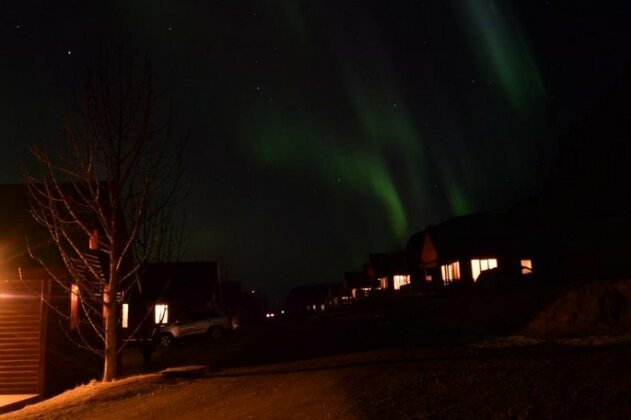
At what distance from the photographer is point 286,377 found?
1220 centimetres

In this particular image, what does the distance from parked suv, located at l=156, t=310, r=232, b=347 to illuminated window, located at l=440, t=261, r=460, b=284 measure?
623 inches

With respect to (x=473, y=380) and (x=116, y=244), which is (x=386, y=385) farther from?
(x=116, y=244)

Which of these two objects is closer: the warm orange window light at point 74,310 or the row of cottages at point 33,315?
the row of cottages at point 33,315

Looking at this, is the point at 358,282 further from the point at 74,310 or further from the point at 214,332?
the point at 74,310

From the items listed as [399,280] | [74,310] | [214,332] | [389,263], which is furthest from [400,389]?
[389,263]

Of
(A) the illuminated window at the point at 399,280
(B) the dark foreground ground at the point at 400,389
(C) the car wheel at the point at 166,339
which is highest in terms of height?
(A) the illuminated window at the point at 399,280

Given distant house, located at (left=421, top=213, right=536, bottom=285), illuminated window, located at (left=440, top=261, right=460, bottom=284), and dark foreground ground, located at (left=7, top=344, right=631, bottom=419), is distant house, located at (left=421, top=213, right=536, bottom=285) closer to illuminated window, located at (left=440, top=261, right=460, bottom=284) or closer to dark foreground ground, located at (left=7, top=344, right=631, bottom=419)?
illuminated window, located at (left=440, top=261, right=460, bottom=284)

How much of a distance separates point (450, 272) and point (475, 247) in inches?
157

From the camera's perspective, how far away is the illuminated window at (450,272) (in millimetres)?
42103

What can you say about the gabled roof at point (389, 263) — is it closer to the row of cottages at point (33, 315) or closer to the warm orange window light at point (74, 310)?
the warm orange window light at point (74, 310)

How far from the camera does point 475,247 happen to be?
40.5m

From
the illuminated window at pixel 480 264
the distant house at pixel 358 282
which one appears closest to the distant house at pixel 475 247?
the illuminated window at pixel 480 264

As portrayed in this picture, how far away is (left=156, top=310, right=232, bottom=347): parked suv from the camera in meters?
32.9

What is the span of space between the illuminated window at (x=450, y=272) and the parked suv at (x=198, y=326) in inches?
623
